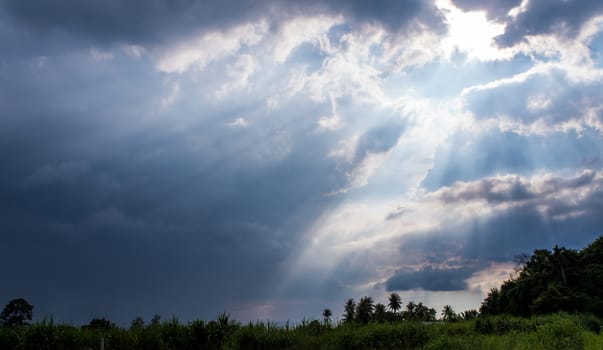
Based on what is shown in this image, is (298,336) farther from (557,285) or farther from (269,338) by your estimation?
(557,285)

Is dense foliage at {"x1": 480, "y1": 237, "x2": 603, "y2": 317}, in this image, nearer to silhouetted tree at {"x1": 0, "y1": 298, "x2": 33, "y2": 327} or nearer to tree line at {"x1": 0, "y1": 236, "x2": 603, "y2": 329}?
tree line at {"x1": 0, "y1": 236, "x2": 603, "y2": 329}

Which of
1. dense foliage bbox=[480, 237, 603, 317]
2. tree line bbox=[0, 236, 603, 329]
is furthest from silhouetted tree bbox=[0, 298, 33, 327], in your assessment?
dense foliage bbox=[480, 237, 603, 317]

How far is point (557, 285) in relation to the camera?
154 ft

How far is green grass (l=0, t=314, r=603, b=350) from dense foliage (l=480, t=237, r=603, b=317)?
989 inches

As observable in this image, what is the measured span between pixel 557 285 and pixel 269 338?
39203mm

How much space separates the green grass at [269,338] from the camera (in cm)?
1669

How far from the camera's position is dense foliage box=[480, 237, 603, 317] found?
147 ft

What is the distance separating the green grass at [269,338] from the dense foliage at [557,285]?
82.4 feet

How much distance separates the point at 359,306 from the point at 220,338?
284ft

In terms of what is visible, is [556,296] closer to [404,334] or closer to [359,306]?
[404,334]

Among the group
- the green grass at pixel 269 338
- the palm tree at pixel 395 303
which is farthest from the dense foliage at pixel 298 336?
the palm tree at pixel 395 303

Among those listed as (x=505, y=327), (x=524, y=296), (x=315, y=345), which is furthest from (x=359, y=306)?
(x=315, y=345)

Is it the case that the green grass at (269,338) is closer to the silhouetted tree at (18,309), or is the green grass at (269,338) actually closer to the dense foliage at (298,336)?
the dense foliage at (298,336)

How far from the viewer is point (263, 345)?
19.2 metres
